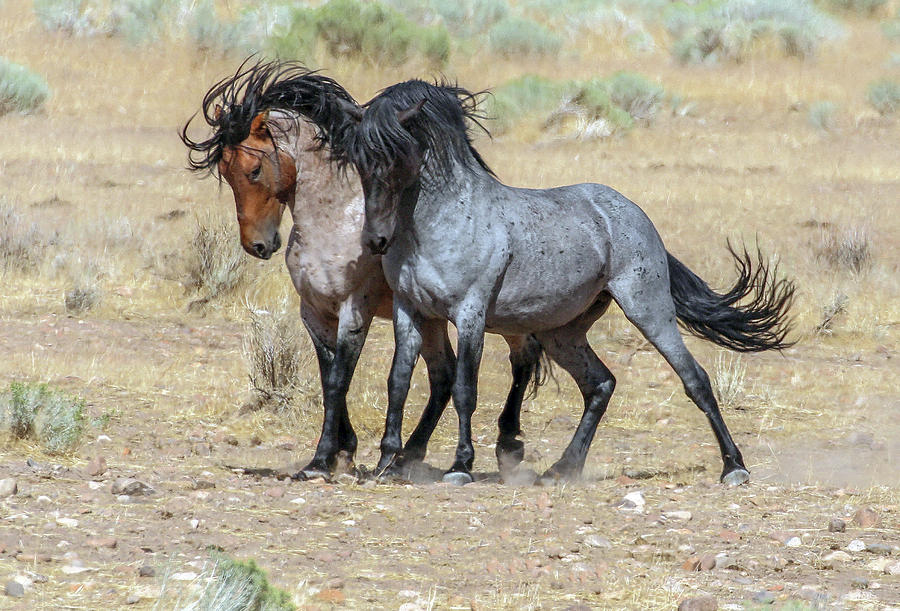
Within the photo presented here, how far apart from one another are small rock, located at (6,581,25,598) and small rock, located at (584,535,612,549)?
242 cm

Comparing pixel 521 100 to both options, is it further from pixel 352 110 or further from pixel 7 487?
pixel 7 487

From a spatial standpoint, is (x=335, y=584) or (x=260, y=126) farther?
(x=260, y=126)

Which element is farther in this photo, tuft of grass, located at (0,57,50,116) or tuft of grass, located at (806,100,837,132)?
tuft of grass, located at (806,100,837,132)

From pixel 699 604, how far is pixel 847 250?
9.95m

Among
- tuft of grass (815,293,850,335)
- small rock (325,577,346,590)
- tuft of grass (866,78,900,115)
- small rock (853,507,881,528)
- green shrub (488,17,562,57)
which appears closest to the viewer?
small rock (325,577,346,590)

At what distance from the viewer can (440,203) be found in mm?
6871

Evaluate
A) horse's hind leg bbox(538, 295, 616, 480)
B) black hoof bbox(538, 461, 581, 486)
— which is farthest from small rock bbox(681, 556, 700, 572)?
horse's hind leg bbox(538, 295, 616, 480)

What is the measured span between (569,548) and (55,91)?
1823 centimetres

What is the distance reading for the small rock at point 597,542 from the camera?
219 inches

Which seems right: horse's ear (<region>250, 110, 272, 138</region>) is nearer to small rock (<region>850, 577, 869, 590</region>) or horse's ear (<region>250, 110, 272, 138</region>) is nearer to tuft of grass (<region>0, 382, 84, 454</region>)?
tuft of grass (<region>0, 382, 84, 454</region>)

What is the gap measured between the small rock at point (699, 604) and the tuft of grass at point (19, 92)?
17.9 m

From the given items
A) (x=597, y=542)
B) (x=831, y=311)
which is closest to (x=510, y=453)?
(x=597, y=542)

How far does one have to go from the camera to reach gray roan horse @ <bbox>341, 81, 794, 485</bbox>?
22.1 feet

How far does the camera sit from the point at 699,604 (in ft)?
15.1
